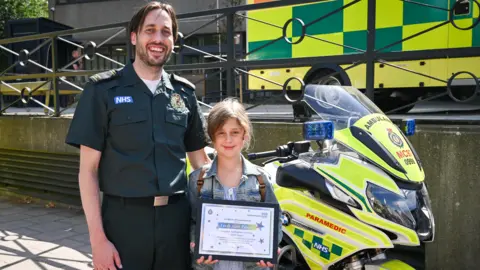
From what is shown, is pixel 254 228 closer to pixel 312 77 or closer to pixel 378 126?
pixel 378 126

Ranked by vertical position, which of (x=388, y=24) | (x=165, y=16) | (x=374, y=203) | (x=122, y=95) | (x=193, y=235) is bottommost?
(x=193, y=235)

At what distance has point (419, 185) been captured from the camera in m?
2.15

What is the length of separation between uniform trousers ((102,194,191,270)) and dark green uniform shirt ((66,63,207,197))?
0.06 metres

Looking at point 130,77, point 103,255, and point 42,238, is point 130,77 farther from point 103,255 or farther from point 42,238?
point 42,238

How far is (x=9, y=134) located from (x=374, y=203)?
20.6 ft

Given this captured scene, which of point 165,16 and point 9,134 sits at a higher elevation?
point 165,16

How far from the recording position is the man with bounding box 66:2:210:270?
193cm

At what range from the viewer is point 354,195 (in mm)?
2102

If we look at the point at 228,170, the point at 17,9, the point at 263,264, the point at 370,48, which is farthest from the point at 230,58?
the point at 17,9

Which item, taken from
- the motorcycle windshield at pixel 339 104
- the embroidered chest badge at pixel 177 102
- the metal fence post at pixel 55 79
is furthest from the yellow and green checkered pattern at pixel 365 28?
the embroidered chest badge at pixel 177 102

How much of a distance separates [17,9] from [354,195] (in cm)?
2714

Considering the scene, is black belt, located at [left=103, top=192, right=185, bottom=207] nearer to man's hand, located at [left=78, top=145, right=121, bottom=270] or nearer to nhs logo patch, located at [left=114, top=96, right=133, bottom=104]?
man's hand, located at [left=78, top=145, right=121, bottom=270]

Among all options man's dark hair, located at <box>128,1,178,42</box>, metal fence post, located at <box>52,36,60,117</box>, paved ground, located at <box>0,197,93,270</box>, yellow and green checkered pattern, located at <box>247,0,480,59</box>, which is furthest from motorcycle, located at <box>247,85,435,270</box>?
metal fence post, located at <box>52,36,60,117</box>

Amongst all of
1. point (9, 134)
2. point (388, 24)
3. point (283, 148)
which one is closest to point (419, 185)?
point (283, 148)
